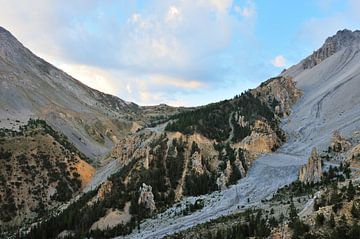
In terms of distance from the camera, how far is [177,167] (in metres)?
108

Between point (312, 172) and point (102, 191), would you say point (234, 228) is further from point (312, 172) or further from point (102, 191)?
point (102, 191)

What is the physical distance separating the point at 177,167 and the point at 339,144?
3441 cm

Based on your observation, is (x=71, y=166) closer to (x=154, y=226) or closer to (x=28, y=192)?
(x=28, y=192)

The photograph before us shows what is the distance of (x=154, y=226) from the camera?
81312 mm

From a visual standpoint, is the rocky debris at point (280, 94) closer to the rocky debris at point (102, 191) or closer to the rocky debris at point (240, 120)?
the rocky debris at point (240, 120)

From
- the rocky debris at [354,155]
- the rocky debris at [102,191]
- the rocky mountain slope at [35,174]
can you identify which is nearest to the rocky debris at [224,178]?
the rocky debris at [354,155]

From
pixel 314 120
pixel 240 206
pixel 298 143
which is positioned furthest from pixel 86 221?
pixel 314 120

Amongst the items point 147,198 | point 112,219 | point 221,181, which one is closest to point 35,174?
point 112,219

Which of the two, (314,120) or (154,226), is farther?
(314,120)

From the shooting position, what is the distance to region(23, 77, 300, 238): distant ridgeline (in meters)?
93.2

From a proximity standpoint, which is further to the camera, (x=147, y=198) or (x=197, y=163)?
(x=197, y=163)

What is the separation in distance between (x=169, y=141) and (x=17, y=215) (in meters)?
40.2

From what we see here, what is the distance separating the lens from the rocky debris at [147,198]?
3686 inches

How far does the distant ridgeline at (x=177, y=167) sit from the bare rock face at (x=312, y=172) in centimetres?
1754
